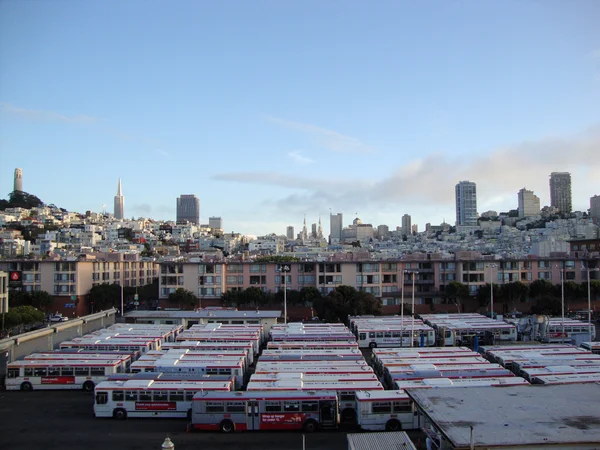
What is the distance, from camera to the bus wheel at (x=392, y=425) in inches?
695

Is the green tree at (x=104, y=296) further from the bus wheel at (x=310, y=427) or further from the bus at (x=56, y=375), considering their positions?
the bus wheel at (x=310, y=427)

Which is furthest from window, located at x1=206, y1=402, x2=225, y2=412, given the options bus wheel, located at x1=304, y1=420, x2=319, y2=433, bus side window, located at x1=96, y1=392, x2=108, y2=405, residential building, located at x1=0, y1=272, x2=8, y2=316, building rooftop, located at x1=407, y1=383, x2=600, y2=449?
residential building, located at x1=0, y1=272, x2=8, y2=316

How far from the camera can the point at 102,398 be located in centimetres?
1978

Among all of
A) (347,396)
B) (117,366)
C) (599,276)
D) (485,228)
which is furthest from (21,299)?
(485,228)

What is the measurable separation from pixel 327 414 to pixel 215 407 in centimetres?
355

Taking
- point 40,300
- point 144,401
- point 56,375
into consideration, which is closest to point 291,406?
point 144,401

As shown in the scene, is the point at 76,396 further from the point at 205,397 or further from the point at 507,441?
the point at 507,441

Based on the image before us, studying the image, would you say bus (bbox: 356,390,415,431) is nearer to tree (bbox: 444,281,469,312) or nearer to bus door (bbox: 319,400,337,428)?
bus door (bbox: 319,400,337,428)

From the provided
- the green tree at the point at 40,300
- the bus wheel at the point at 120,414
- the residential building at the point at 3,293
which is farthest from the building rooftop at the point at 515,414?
the green tree at the point at 40,300

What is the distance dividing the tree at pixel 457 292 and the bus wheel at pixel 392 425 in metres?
34.1

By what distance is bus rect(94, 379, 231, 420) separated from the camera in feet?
64.3

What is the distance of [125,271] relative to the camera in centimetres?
6219

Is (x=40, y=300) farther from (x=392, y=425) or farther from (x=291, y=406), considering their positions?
(x=392, y=425)

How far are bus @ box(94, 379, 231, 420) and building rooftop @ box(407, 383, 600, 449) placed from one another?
8.77 m
